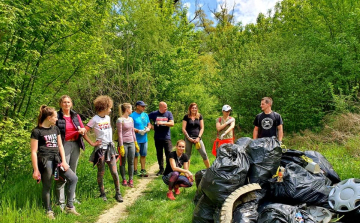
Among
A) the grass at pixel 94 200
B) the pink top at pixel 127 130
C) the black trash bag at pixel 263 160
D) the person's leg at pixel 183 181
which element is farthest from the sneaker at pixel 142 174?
the black trash bag at pixel 263 160

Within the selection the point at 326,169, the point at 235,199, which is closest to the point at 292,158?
the point at 326,169

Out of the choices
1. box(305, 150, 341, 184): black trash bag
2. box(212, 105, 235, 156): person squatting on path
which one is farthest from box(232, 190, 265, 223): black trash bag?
box(212, 105, 235, 156): person squatting on path

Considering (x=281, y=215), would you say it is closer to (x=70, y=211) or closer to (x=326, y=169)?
(x=326, y=169)

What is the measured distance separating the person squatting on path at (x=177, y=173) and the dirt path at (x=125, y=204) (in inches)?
28.0

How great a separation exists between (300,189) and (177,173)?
2.08 m

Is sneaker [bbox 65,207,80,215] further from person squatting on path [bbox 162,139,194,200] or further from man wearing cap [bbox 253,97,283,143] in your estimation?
man wearing cap [bbox 253,97,283,143]

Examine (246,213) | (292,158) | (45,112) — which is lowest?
(246,213)

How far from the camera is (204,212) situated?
352 cm

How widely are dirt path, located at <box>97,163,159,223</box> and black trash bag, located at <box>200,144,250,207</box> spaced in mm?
1524

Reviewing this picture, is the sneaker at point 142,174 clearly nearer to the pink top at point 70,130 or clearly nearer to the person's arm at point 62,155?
the pink top at point 70,130

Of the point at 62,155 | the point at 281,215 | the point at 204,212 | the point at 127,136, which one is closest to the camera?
the point at 281,215

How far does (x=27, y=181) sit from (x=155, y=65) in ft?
27.8

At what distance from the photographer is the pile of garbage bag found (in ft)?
9.52

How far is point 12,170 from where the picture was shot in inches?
197
